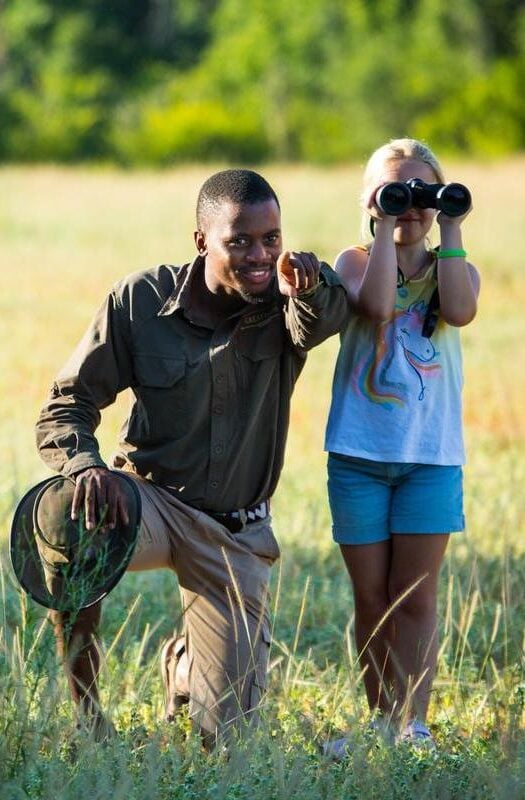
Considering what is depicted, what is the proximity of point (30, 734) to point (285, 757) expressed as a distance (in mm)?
627

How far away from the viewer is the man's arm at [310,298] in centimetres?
437

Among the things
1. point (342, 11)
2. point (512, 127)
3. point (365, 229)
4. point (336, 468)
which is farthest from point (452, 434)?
point (342, 11)

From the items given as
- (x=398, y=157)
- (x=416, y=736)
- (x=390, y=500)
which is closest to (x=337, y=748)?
(x=416, y=736)

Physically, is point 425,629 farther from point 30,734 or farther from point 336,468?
point 30,734

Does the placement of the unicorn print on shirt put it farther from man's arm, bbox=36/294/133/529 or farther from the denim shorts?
man's arm, bbox=36/294/133/529

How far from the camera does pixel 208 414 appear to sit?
188 inches

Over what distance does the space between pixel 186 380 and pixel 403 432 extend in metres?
0.64

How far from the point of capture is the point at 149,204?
89.1 feet

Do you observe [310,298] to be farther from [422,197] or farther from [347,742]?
[347,742]

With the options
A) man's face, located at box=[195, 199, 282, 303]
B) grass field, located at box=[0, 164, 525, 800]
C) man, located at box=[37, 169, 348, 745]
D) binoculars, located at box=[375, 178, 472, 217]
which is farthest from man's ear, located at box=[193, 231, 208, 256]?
grass field, located at box=[0, 164, 525, 800]

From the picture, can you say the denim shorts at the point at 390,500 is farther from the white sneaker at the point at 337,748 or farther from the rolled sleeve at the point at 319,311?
the white sneaker at the point at 337,748

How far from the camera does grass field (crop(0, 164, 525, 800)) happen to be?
3951mm

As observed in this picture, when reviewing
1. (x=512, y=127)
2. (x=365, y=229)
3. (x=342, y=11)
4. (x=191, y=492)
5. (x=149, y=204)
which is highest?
(x=342, y=11)

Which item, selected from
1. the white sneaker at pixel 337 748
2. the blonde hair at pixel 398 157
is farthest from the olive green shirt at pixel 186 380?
the white sneaker at pixel 337 748
